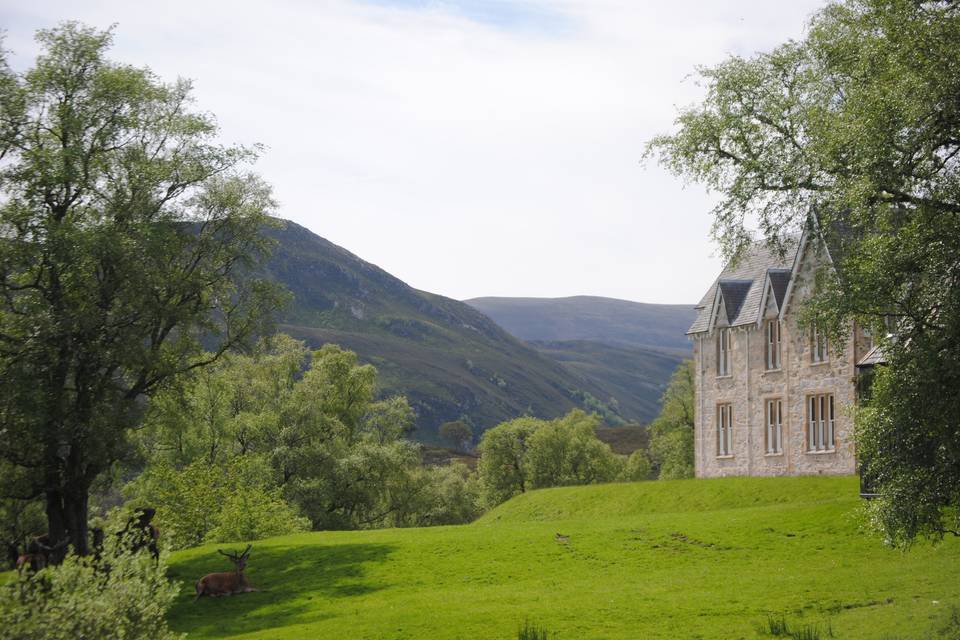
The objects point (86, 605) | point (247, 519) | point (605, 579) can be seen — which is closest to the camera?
point (86, 605)

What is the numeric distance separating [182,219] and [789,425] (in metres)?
35.8

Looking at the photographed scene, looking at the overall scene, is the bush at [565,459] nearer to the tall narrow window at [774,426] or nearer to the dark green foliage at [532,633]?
the tall narrow window at [774,426]

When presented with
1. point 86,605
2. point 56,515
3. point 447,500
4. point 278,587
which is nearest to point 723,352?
point 278,587

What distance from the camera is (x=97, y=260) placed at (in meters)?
36.5

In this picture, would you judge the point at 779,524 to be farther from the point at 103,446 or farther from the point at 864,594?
the point at 103,446

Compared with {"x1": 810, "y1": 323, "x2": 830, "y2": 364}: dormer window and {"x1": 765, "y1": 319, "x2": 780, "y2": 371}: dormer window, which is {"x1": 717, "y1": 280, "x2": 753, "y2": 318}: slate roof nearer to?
{"x1": 765, "y1": 319, "x2": 780, "y2": 371}: dormer window

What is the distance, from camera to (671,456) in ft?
324

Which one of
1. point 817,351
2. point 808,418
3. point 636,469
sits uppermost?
point 817,351

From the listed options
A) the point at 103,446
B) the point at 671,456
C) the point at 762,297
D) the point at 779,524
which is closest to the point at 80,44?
the point at 103,446

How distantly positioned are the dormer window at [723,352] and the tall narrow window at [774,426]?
16.8 feet

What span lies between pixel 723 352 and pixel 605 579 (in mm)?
34173

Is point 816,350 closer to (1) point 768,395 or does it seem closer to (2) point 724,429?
(1) point 768,395

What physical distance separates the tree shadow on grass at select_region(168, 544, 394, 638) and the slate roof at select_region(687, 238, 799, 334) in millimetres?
30610

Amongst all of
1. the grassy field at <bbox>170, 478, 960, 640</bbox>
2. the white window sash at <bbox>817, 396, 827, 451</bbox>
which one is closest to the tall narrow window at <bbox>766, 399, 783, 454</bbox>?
the white window sash at <bbox>817, 396, 827, 451</bbox>
